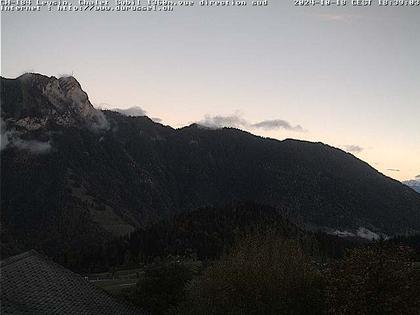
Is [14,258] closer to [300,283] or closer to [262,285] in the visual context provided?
[262,285]

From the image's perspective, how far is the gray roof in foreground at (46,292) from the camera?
27.0 m

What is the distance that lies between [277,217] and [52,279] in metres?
163

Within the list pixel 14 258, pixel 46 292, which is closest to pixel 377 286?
pixel 46 292

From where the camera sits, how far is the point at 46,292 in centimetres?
2945

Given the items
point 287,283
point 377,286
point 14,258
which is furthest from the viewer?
point 287,283

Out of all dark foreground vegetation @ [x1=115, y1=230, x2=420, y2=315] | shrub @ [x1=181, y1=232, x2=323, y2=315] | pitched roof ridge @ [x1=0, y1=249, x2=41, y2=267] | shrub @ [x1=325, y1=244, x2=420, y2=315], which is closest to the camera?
shrub @ [x1=325, y1=244, x2=420, y2=315]

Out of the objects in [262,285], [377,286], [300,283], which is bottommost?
[262,285]

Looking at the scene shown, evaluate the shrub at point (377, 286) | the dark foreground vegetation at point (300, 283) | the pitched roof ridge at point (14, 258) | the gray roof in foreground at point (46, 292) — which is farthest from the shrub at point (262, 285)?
the pitched roof ridge at point (14, 258)

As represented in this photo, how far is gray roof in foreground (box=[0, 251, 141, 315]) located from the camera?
2697 cm

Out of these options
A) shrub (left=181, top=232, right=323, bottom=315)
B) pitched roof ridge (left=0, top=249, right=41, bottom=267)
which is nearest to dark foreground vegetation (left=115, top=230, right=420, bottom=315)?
shrub (left=181, top=232, right=323, bottom=315)

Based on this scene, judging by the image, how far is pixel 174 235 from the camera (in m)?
166

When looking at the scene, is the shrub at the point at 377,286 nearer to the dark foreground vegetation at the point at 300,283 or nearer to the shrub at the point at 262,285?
the dark foreground vegetation at the point at 300,283

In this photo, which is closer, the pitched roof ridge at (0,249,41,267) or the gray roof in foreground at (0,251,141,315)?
the gray roof in foreground at (0,251,141,315)

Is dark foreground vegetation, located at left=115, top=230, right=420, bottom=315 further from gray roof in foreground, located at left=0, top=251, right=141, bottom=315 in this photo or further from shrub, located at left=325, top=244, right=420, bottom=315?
gray roof in foreground, located at left=0, top=251, right=141, bottom=315
